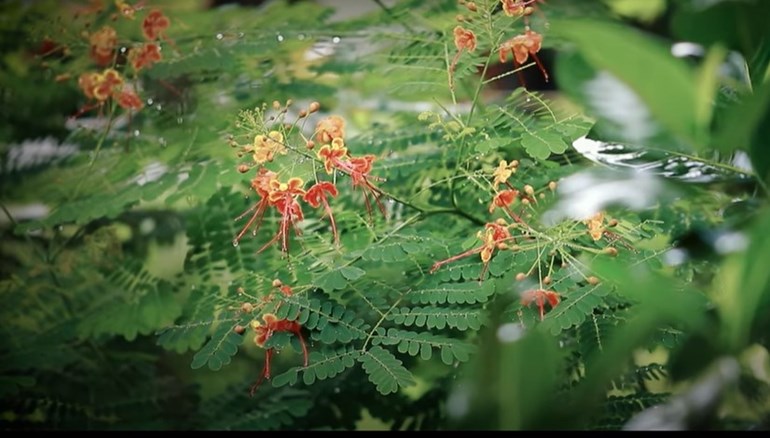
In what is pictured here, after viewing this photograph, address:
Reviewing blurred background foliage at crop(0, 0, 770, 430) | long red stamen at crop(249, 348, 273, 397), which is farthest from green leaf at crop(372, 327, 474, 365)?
long red stamen at crop(249, 348, 273, 397)

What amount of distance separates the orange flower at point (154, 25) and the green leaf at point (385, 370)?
608 mm

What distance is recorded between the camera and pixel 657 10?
3.78 feet

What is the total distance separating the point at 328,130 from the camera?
97cm

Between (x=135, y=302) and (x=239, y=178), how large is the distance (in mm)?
278

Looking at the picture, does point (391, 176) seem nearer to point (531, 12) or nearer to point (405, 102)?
point (405, 102)

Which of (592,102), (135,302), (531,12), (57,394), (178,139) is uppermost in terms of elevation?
(592,102)

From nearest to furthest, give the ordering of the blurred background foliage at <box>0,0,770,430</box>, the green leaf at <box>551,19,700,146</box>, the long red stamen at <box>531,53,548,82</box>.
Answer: the green leaf at <box>551,19,700,146</box>, the blurred background foliage at <box>0,0,770,430</box>, the long red stamen at <box>531,53,548,82</box>

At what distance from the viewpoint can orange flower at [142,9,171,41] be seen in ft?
4.06

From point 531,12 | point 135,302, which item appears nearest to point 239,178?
point 135,302

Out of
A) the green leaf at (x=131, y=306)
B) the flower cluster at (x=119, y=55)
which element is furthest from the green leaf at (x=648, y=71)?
the flower cluster at (x=119, y=55)

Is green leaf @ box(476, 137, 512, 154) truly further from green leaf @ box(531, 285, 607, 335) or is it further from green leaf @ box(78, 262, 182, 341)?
green leaf @ box(78, 262, 182, 341)

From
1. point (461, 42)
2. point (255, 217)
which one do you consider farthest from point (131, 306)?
point (461, 42)

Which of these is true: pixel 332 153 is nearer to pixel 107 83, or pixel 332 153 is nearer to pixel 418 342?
pixel 418 342

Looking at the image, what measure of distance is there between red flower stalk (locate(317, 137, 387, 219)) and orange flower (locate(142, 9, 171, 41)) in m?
0.43
